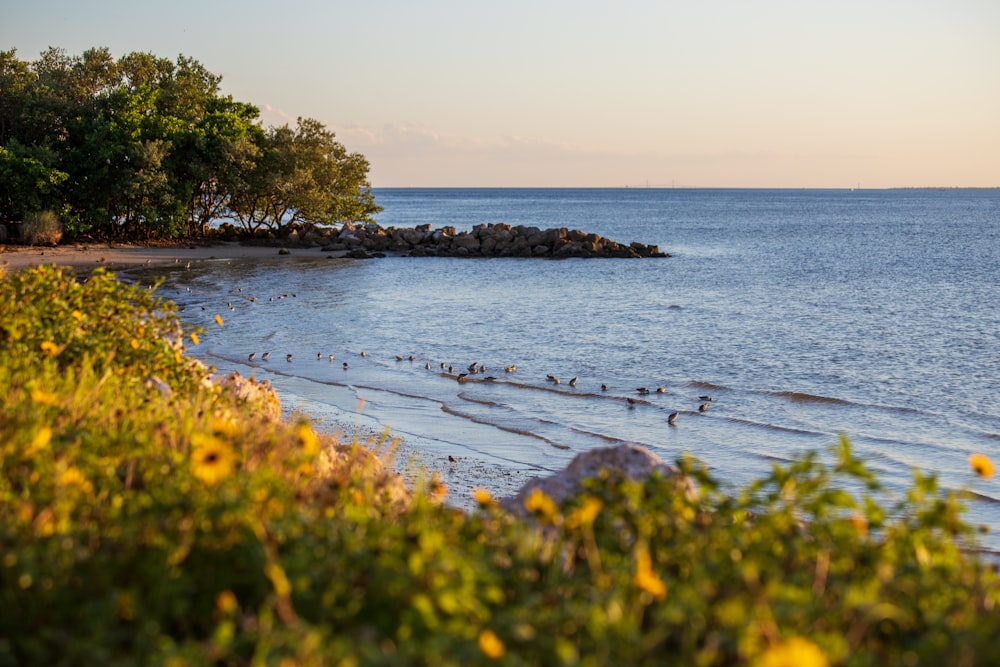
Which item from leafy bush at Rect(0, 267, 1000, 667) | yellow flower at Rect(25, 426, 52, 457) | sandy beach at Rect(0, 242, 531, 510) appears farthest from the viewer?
sandy beach at Rect(0, 242, 531, 510)

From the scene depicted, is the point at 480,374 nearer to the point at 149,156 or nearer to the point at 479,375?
the point at 479,375

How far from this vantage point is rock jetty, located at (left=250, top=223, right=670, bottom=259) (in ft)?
152

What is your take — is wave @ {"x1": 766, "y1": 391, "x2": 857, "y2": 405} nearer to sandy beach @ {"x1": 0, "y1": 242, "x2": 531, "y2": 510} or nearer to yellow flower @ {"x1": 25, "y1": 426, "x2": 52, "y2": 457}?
sandy beach @ {"x1": 0, "y1": 242, "x2": 531, "y2": 510}

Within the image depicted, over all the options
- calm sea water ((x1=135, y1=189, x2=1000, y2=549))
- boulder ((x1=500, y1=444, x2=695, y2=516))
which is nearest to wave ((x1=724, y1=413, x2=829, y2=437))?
calm sea water ((x1=135, y1=189, x2=1000, y2=549))

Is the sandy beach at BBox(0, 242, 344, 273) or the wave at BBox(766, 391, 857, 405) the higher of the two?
the sandy beach at BBox(0, 242, 344, 273)

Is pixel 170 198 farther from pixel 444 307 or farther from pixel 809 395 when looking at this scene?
pixel 809 395

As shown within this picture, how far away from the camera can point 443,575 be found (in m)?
2.85

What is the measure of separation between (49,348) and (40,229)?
35.3 metres

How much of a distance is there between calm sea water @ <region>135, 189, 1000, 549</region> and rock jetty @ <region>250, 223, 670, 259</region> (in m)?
5.78

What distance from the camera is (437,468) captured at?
10.4 meters

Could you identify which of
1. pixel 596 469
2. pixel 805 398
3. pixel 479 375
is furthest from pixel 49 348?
pixel 805 398

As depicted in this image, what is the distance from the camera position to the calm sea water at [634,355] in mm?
12375

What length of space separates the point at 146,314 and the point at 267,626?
18.0 feet

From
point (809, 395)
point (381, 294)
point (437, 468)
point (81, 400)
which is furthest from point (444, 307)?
point (81, 400)
